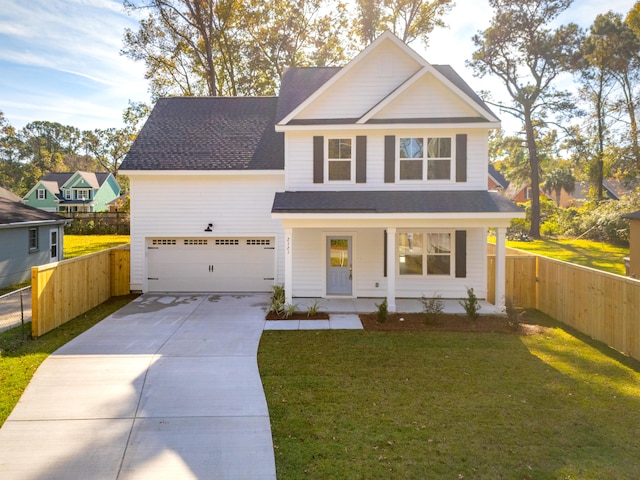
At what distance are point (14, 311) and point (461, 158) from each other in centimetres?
1458

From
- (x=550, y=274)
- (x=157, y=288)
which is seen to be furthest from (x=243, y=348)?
(x=550, y=274)

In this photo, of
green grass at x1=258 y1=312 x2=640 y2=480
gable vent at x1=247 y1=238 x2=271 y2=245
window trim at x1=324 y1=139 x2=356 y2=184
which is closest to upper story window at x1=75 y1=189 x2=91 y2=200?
gable vent at x1=247 y1=238 x2=271 y2=245

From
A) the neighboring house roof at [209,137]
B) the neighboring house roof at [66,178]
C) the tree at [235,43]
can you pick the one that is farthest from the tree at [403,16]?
the neighboring house roof at [66,178]

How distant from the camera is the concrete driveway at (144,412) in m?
4.84

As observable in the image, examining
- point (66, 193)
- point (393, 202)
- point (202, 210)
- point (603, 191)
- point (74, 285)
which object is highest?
point (66, 193)

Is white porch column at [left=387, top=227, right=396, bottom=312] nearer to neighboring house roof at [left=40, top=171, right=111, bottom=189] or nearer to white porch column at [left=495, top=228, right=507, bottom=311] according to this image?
white porch column at [left=495, top=228, right=507, bottom=311]

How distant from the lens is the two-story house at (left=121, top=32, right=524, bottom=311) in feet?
41.0

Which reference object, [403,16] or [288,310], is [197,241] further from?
[403,16]

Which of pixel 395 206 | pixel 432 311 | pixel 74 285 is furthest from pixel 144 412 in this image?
pixel 395 206

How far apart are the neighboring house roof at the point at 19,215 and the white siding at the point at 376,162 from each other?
1143 cm

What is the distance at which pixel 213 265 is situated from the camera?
15.3 meters

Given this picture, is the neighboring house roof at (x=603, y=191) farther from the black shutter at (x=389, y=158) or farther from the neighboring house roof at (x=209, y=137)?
the neighboring house roof at (x=209, y=137)

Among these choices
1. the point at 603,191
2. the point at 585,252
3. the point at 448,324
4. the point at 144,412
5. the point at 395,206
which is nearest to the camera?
the point at 144,412

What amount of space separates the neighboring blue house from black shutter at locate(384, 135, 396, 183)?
14492mm
